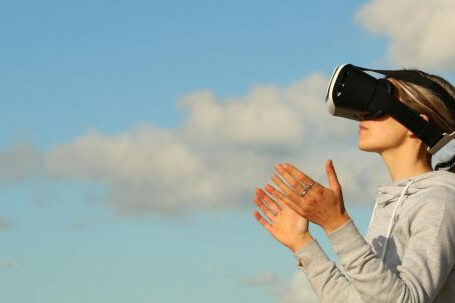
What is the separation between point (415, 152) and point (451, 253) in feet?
2.83

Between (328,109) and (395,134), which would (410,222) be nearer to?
(395,134)

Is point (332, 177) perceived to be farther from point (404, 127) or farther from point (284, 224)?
point (404, 127)

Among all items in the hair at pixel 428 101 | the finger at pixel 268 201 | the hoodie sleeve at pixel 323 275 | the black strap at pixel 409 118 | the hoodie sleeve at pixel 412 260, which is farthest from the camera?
the hair at pixel 428 101

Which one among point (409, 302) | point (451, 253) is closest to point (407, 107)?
point (451, 253)

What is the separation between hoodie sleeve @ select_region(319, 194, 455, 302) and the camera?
4.65 meters

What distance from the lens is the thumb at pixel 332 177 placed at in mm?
4762

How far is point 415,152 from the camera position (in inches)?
222

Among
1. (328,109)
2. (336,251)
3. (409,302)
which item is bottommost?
(409,302)

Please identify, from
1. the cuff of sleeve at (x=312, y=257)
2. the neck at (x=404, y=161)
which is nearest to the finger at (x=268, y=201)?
the cuff of sleeve at (x=312, y=257)

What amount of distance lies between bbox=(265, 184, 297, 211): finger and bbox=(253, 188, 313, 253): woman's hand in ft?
0.50

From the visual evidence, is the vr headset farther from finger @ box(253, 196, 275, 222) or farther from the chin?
finger @ box(253, 196, 275, 222)

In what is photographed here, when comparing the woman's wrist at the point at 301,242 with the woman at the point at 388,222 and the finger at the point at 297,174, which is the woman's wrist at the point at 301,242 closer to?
the woman at the point at 388,222

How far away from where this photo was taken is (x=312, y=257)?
512 cm

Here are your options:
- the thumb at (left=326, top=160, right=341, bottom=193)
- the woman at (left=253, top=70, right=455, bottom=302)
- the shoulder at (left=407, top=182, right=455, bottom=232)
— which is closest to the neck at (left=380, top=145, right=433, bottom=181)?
the woman at (left=253, top=70, right=455, bottom=302)
